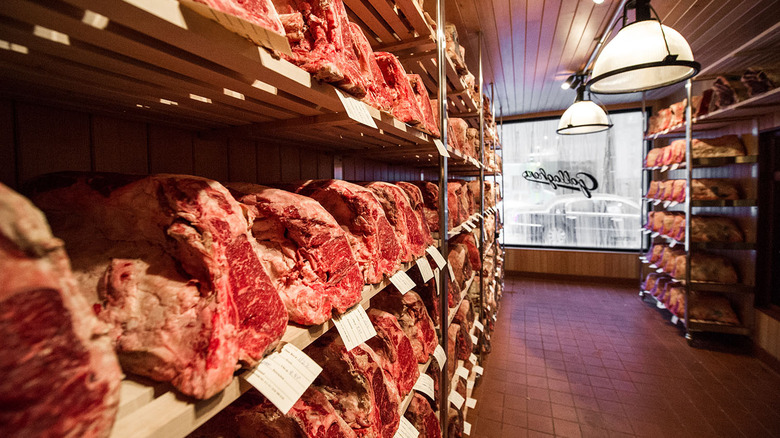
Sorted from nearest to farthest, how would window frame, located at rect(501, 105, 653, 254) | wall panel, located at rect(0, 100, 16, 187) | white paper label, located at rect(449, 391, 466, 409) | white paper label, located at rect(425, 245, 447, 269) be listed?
wall panel, located at rect(0, 100, 16, 187) → white paper label, located at rect(425, 245, 447, 269) → white paper label, located at rect(449, 391, 466, 409) → window frame, located at rect(501, 105, 653, 254)

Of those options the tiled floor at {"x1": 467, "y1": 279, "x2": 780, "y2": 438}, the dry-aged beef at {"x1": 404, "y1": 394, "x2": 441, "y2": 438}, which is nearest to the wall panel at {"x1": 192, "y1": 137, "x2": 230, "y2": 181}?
the dry-aged beef at {"x1": 404, "y1": 394, "x2": 441, "y2": 438}

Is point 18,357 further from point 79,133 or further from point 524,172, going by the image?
point 524,172

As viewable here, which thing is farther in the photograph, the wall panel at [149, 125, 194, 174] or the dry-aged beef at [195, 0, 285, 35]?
the wall panel at [149, 125, 194, 174]

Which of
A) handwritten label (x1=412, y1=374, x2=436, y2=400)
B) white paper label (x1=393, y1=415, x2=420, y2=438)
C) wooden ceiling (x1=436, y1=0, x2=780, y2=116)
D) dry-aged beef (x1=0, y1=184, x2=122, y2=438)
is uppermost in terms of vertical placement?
wooden ceiling (x1=436, y1=0, x2=780, y2=116)

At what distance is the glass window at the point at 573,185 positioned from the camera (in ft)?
22.8

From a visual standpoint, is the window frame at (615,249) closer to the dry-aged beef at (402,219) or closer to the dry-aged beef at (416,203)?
the dry-aged beef at (416,203)

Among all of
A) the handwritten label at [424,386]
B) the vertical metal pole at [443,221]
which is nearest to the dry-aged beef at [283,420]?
the handwritten label at [424,386]

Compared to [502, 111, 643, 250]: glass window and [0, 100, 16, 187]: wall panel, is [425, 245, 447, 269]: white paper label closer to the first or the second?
[0, 100, 16, 187]: wall panel

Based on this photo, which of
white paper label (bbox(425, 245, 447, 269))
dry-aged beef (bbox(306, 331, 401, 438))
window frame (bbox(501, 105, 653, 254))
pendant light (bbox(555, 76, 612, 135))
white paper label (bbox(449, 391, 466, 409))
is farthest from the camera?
window frame (bbox(501, 105, 653, 254))

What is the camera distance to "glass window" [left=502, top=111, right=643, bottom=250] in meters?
6.96

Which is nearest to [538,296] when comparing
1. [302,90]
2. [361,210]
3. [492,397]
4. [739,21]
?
[492,397]

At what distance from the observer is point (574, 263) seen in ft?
23.4

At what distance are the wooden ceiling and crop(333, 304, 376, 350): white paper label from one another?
215 cm

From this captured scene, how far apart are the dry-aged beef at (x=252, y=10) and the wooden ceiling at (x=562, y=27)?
1.92 meters
